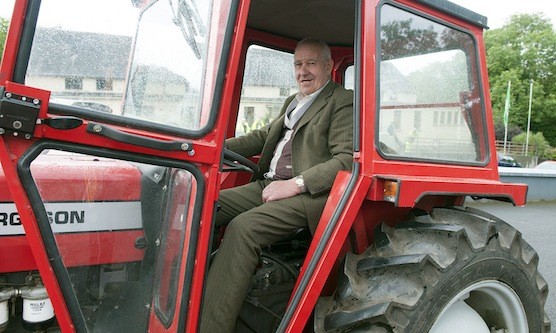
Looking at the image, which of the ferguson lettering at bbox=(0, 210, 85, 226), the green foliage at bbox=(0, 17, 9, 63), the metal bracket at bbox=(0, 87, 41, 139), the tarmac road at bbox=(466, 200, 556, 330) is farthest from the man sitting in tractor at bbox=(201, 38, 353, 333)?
the tarmac road at bbox=(466, 200, 556, 330)

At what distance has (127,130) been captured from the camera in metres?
1.59

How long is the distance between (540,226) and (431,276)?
293 inches

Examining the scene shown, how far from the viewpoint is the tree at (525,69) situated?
43594 millimetres

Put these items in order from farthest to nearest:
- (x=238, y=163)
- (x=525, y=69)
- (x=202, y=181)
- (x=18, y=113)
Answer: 1. (x=525, y=69)
2. (x=238, y=163)
3. (x=202, y=181)
4. (x=18, y=113)

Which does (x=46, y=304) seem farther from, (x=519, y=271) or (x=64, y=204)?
(x=519, y=271)

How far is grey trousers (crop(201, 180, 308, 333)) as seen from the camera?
200cm

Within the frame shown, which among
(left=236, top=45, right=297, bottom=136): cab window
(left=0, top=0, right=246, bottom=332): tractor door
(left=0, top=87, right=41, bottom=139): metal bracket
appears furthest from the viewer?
(left=236, top=45, right=297, bottom=136): cab window

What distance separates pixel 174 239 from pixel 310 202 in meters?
0.76

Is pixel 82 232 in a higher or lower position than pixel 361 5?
lower

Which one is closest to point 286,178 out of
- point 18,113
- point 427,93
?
point 427,93

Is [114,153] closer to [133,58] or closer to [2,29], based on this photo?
[133,58]

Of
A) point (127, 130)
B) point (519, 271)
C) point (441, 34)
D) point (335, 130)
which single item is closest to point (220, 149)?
point (127, 130)

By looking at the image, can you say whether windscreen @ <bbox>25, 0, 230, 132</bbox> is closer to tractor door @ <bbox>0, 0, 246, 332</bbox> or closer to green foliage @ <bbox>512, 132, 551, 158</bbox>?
tractor door @ <bbox>0, 0, 246, 332</bbox>

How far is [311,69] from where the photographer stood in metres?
2.78
